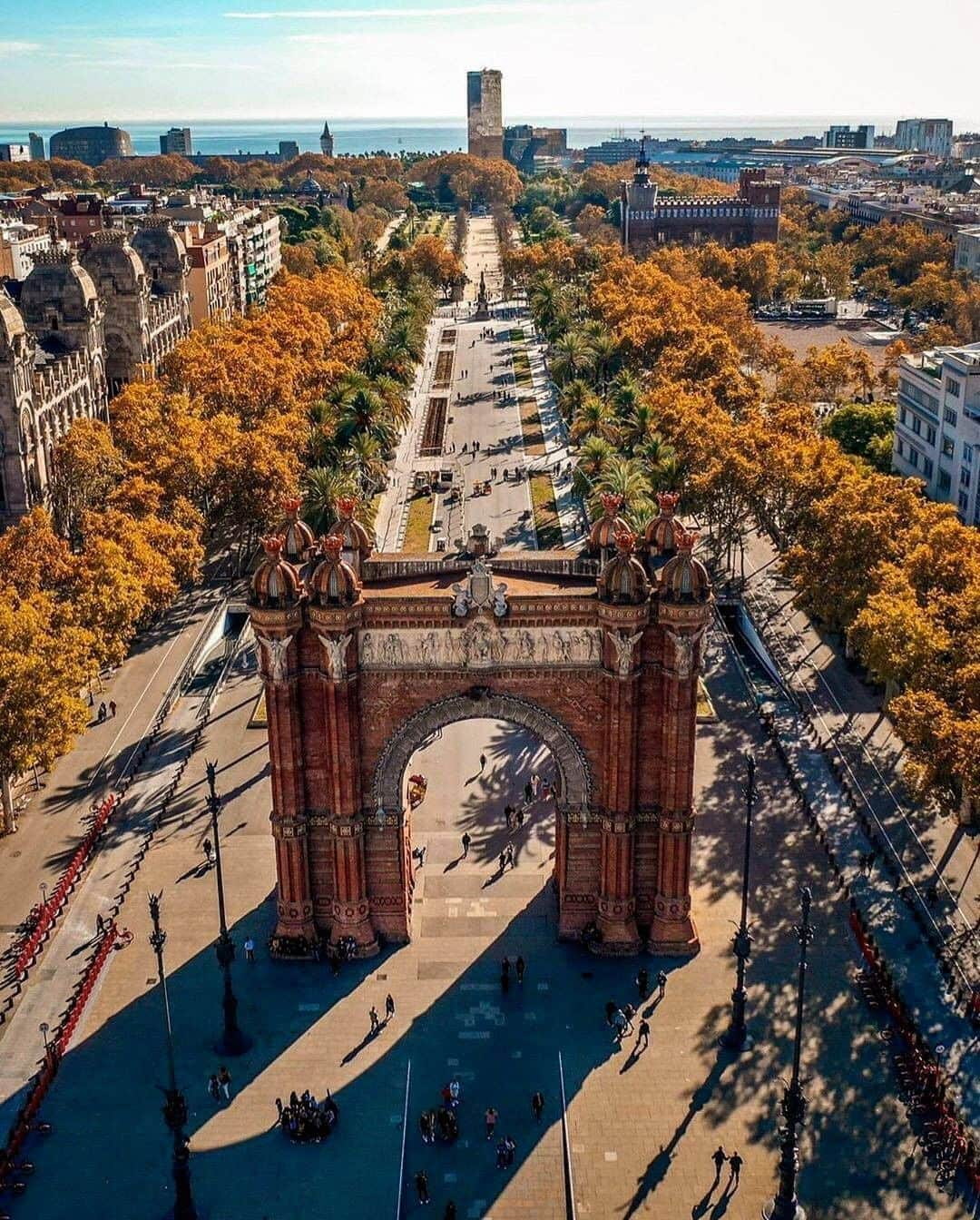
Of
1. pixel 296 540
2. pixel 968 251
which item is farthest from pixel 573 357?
pixel 296 540

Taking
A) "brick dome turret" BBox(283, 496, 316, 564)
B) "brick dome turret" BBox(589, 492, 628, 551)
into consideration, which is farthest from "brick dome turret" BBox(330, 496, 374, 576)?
"brick dome turret" BBox(589, 492, 628, 551)

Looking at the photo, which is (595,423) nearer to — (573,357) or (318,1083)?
(573,357)

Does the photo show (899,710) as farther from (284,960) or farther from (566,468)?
(566,468)

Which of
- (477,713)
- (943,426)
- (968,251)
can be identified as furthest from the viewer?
A: (968,251)

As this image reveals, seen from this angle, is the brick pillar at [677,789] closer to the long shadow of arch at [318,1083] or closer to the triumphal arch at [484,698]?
the triumphal arch at [484,698]

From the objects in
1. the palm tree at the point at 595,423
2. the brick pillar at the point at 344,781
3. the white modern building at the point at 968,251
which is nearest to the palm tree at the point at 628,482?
the palm tree at the point at 595,423
